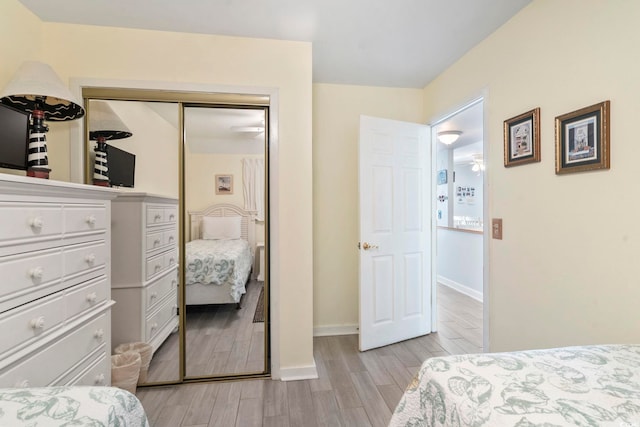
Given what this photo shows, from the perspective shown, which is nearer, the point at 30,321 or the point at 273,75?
the point at 30,321

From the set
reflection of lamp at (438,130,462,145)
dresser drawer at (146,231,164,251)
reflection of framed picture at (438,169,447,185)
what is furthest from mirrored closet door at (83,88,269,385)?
reflection of framed picture at (438,169,447,185)

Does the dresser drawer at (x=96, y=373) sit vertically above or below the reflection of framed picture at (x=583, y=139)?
below

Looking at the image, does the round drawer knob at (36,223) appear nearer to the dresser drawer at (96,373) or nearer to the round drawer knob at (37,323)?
the round drawer knob at (37,323)

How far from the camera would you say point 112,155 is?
2078 millimetres

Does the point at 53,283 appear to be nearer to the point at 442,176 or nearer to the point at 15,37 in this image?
the point at 15,37

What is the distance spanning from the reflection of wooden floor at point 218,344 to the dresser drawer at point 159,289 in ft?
0.66

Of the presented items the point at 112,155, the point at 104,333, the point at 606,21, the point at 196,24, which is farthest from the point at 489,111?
the point at 104,333

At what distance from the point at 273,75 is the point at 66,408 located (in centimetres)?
213

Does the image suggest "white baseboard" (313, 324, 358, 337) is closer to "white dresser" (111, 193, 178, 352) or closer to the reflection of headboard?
the reflection of headboard

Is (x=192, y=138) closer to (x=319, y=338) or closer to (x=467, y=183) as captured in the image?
(x=319, y=338)

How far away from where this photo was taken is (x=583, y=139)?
1.51m

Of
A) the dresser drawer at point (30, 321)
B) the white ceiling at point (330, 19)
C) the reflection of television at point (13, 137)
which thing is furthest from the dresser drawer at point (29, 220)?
the white ceiling at point (330, 19)

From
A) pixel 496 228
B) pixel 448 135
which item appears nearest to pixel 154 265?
pixel 496 228

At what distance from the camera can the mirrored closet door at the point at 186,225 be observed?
6.75 feet
